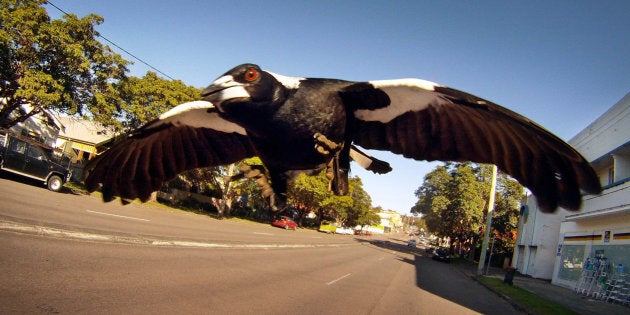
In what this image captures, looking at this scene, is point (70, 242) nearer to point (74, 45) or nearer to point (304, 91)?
point (304, 91)

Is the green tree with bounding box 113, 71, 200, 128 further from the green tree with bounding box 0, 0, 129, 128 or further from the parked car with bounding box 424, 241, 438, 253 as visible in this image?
the parked car with bounding box 424, 241, 438, 253

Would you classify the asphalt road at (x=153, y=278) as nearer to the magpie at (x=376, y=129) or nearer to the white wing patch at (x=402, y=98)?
the magpie at (x=376, y=129)

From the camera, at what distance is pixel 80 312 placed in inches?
199

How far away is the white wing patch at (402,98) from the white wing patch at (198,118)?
92cm

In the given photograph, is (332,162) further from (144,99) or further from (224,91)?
(144,99)

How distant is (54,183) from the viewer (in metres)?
17.9

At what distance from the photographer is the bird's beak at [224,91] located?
1.86 metres

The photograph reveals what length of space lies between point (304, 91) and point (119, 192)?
1.72 metres

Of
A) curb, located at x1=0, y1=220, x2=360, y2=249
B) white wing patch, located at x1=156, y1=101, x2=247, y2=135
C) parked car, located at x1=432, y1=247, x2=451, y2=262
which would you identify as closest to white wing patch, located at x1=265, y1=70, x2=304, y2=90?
white wing patch, located at x1=156, y1=101, x2=247, y2=135

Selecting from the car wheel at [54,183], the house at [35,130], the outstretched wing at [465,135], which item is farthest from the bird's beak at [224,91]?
the house at [35,130]

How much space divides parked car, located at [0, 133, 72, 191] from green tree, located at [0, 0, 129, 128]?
2.17 meters

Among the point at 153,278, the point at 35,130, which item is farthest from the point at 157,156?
the point at 35,130

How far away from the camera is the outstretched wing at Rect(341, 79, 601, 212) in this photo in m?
1.75

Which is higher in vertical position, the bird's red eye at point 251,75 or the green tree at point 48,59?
the green tree at point 48,59
